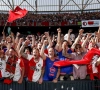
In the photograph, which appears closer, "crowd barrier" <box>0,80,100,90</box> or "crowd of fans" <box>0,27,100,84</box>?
"crowd barrier" <box>0,80,100,90</box>

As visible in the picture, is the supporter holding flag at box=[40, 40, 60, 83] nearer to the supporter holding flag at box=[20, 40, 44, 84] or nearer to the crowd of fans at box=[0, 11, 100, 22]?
the supporter holding flag at box=[20, 40, 44, 84]

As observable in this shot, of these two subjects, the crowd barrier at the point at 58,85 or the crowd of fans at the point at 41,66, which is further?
the crowd of fans at the point at 41,66

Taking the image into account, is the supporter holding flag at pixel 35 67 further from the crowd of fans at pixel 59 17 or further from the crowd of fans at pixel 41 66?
the crowd of fans at pixel 59 17

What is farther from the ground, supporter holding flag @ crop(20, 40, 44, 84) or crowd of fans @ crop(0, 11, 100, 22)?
crowd of fans @ crop(0, 11, 100, 22)

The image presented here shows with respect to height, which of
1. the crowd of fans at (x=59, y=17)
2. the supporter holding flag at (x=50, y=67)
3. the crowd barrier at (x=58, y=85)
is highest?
the crowd of fans at (x=59, y=17)

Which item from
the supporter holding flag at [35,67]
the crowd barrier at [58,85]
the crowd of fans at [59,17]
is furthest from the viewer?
the crowd of fans at [59,17]

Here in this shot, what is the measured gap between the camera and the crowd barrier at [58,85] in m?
5.96

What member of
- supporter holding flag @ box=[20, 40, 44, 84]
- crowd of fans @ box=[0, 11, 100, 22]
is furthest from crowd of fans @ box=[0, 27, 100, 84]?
crowd of fans @ box=[0, 11, 100, 22]

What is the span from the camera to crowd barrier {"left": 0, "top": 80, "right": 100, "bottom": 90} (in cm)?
596

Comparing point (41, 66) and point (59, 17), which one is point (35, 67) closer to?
point (41, 66)

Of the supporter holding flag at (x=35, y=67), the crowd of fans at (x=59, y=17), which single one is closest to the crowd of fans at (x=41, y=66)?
the supporter holding flag at (x=35, y=67)

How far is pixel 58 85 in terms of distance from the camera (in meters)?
5.96

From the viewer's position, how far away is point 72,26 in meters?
35.1

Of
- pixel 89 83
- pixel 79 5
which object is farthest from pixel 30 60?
pixel 79 5
